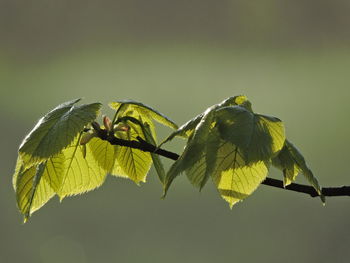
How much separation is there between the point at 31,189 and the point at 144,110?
0.13m

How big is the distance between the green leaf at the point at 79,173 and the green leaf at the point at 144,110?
54 millimetres

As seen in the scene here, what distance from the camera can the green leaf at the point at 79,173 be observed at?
1.91 ft

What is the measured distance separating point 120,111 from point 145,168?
0.07 meters

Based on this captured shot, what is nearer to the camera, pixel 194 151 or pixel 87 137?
pixel 194 151

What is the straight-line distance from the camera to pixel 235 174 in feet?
1.63

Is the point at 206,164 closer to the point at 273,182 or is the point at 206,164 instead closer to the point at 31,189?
the point at 273,182

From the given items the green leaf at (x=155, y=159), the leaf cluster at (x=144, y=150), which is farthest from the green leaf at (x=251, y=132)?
the green leaf at (x=155, y=159)

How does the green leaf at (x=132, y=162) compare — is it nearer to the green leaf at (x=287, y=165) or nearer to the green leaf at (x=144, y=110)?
the green leaf at (x=144, y=110)

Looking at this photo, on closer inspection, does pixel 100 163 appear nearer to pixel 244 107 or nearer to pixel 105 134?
pixel 105 134

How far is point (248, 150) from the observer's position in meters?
0.43

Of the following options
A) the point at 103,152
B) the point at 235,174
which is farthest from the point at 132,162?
the point at 235,174

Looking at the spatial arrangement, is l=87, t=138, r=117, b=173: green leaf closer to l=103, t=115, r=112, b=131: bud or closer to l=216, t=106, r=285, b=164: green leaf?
l=103, t=115, r=112, b=131: bud

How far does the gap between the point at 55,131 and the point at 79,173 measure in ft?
0.35

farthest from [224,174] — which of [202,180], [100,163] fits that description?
[100,163]
